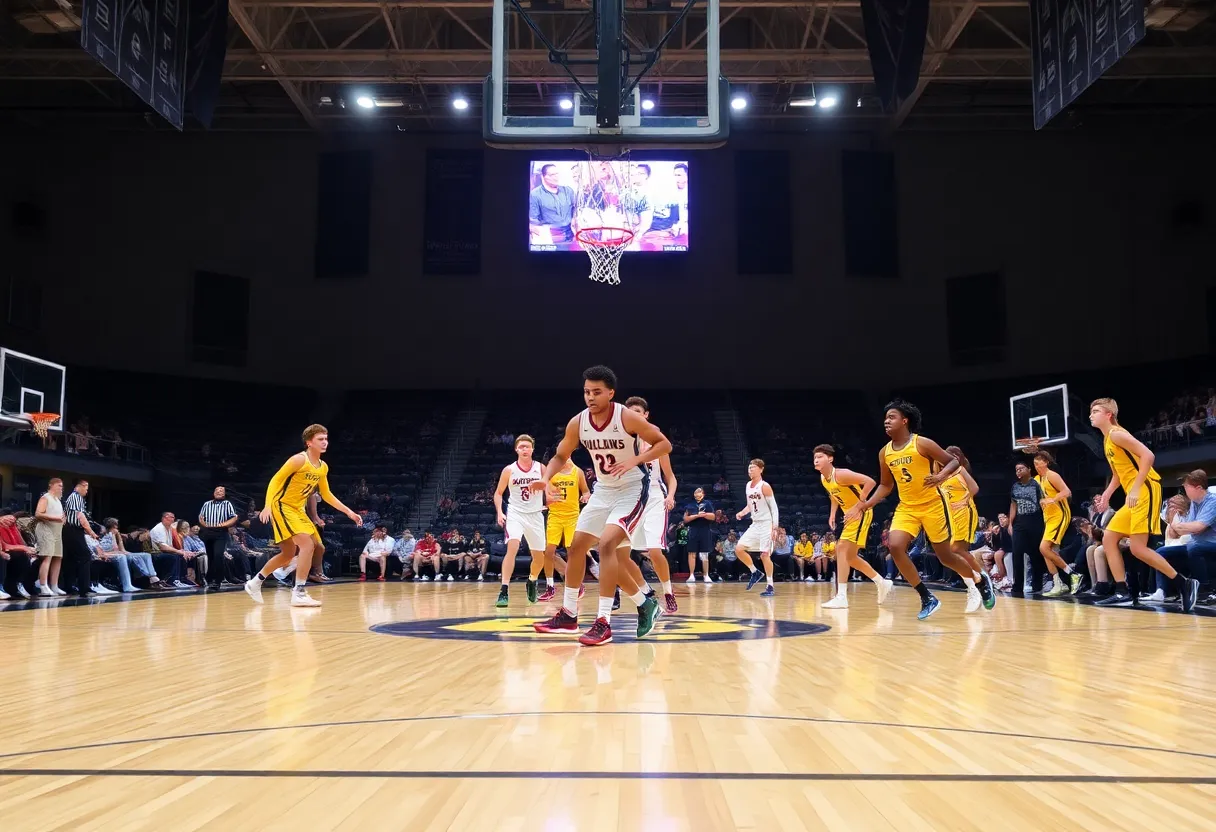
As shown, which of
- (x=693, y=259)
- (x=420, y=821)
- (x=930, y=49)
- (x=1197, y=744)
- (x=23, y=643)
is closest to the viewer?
(x=420, y=821)

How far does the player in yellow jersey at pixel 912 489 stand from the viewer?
8352 millimetres

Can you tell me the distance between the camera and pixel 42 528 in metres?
11.9

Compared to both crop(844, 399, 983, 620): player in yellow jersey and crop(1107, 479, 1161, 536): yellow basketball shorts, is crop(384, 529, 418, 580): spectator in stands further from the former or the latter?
crop(1107, 479, 1161, 536): yellow basketball shorts

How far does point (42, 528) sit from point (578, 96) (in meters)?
8.16

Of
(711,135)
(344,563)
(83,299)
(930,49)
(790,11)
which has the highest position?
(790,11)

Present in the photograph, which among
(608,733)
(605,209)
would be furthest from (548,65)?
(608,733)

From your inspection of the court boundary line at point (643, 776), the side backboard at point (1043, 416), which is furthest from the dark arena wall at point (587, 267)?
the court boundary line at point (643, 776)

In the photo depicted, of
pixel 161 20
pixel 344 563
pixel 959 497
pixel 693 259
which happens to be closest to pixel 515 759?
pixel 959 497

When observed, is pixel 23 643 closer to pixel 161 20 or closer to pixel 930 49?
pixel 161 20

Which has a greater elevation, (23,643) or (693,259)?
(693,259)

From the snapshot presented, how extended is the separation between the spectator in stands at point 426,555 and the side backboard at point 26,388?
6471 mm

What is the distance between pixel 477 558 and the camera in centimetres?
1916

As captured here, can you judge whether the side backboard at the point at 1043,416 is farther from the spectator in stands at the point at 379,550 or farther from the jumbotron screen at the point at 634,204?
the spectator in stands at the point at 379,550

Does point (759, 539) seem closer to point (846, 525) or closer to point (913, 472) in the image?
point (846, 525)
